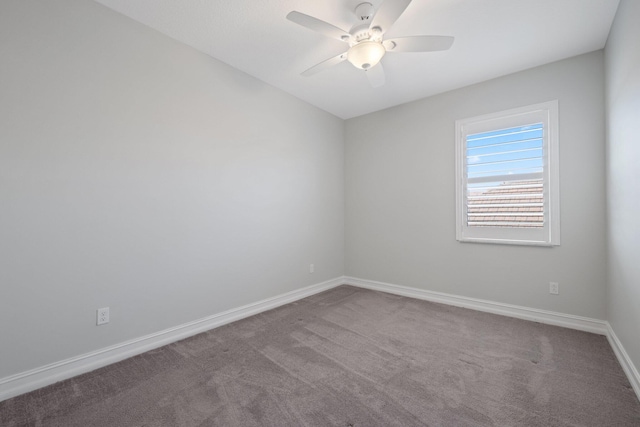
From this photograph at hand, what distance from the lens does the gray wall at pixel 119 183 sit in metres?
1.75

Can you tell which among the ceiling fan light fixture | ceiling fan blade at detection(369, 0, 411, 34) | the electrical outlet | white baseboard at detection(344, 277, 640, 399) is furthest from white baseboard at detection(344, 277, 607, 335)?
the electrical outlet

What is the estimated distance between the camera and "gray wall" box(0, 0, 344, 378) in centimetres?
175

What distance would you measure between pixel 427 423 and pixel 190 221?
7.67 feet

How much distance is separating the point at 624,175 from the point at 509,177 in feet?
3.46

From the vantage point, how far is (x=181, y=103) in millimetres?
2516

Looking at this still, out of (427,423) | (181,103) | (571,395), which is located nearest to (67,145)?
(181,103)

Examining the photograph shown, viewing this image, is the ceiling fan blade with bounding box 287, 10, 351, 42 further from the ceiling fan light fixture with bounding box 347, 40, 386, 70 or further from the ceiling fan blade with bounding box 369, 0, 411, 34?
the ceiling fan blade with bounding box 369, 0, 411, 34

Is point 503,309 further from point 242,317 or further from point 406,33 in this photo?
point 406,33

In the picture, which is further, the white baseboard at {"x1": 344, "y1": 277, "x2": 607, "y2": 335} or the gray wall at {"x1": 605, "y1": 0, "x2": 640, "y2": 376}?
the white baseboard at {"x1": 344, "y1": 277, "x2": 607, "y2": 335}

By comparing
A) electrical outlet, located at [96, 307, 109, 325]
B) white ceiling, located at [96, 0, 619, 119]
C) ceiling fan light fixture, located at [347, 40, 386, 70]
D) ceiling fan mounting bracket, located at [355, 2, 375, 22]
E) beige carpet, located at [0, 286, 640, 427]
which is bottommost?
beige carpet, located at [0, 286, 640, 427]

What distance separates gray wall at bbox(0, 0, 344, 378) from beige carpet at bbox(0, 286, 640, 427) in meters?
0.42

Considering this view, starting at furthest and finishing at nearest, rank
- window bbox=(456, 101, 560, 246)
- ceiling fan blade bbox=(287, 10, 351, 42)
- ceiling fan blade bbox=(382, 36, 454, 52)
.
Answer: window bbox=(456, 101, 560, 246) < ceiling fan blade bbox=(382, 36, 454, 52) < ceiling fan blade bbox=(287, 10, 351, 42)

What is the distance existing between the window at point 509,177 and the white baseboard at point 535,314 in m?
0.71

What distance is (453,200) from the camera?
11.1 ft
